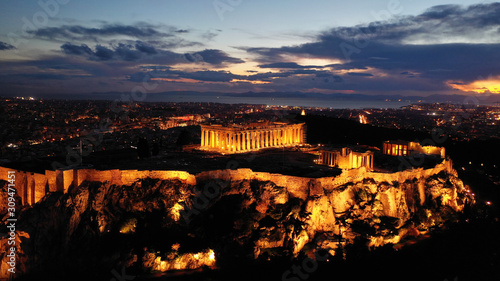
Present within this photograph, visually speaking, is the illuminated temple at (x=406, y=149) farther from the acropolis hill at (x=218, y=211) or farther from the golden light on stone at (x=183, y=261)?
the golden light on stone at (x=183, y=261)

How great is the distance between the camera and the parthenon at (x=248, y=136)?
58.0 meters

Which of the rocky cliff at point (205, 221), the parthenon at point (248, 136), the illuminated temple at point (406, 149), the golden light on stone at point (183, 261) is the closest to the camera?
the golden light on stone at point (183, 261)

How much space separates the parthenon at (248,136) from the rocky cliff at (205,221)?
74.1 feet

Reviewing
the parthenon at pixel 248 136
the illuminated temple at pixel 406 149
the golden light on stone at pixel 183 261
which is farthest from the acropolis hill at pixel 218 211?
the parthenon at pixel 248 136

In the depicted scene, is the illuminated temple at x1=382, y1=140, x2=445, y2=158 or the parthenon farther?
the parthenon

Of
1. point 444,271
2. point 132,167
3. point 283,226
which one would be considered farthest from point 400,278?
point 132,167

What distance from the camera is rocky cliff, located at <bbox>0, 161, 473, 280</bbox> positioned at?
31.1 m

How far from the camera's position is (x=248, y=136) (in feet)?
195

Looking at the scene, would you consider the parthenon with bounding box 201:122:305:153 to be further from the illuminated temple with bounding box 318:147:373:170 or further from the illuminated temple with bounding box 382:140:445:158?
the illuminated temple with bounding box 382:140:445:158

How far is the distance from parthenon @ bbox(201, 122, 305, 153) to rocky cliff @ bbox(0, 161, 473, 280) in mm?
22576

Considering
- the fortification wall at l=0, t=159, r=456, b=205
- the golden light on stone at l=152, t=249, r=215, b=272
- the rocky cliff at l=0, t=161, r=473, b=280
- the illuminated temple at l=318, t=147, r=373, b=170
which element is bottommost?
the golden light on stone at l=152, t=249, r=215, b=272

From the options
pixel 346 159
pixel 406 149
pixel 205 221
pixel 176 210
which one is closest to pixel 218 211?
pixel 205 221

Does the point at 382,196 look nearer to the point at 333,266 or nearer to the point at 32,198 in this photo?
the point at 333,266

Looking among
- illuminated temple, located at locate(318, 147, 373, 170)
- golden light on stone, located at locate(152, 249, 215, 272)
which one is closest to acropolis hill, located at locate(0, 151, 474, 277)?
golden light on stone, located at locate(152, 249, 215, 272)
